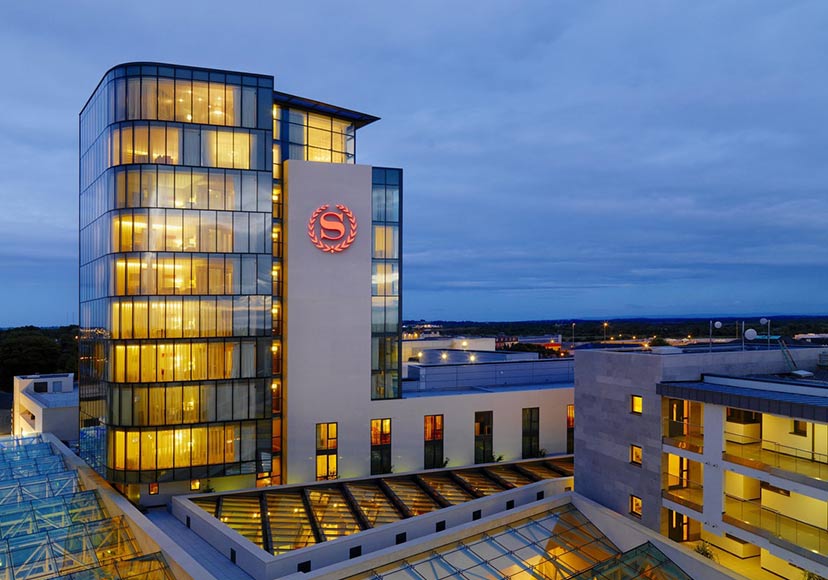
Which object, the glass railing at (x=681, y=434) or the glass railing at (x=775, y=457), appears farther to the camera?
the glass railing at (x=681, y=434)

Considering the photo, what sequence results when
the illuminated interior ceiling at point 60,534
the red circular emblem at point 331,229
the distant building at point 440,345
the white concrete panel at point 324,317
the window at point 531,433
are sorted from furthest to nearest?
the distant building at point 440,345, the window at point 531,433, the red circular emblem at point 331,229, the white concrete panel at point 324,317, the illuminated interior ceiling at point 60,534

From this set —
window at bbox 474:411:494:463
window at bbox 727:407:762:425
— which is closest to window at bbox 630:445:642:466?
window at bbox 727:407:762:425

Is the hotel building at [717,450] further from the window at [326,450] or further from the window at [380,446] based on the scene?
the window at [326,450]

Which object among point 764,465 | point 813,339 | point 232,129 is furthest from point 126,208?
point 813,339

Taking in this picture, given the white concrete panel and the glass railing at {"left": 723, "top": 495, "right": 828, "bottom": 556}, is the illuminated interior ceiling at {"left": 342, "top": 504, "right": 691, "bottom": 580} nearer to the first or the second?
the glass railing at {"left": 723, "top": 495, "right": 828, "bottom": 556}

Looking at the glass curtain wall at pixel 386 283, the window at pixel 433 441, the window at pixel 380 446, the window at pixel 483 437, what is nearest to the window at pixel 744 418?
the window at pixel 483 437

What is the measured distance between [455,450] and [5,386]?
Answer: 337 ft

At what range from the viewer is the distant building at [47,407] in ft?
170

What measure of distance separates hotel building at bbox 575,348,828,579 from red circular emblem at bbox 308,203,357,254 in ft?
60.7

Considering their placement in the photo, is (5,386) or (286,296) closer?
(286,296)

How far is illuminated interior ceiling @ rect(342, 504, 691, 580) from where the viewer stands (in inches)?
950

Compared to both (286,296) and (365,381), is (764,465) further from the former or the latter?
(286,296)

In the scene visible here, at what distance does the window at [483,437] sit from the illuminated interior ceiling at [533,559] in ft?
47.9

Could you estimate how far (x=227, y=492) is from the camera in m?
35.8
